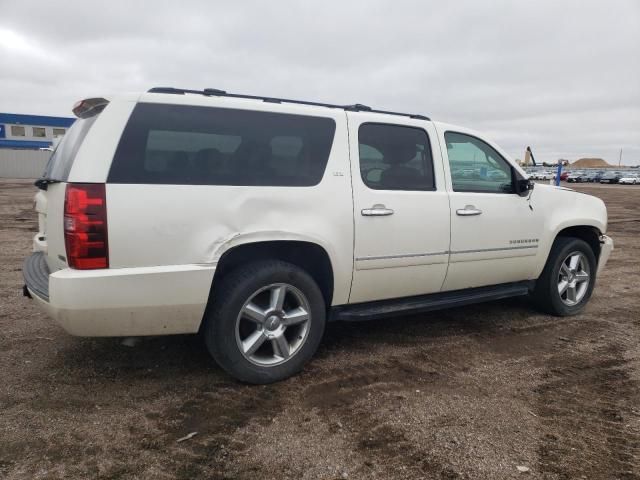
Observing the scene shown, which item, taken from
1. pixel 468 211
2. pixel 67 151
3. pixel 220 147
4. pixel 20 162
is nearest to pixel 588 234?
pixel 468 211

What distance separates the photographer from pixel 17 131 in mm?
46688

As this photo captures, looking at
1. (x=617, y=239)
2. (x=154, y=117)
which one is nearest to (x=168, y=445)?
(x=154, y=117)

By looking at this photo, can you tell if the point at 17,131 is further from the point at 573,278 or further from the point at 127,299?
the point at 573,278

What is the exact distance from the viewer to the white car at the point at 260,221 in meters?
2.86

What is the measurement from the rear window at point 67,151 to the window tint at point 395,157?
188 centimetres

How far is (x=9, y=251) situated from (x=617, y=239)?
11.9m

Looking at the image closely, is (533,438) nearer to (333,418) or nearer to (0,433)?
(333,418)

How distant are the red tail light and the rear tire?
413 centimetres

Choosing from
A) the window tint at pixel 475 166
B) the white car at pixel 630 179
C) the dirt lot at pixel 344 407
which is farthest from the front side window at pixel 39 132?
the white car at pixel 630 179

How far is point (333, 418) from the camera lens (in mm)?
2992

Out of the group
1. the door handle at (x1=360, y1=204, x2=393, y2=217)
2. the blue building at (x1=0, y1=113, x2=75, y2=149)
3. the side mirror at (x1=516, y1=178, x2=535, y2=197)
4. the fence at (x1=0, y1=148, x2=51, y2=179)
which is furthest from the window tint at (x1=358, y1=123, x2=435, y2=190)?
the blue building at (x1=0, y1=113, x2=75, y2=149)

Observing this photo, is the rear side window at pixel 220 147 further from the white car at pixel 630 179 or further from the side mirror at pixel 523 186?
the white car at pixel 630 179

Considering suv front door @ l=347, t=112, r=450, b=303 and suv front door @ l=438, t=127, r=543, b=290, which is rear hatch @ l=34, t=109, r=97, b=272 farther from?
suv front door @ l=438, t=127, r=543, b=290

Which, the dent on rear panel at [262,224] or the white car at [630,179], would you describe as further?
the white car at [630,179]
